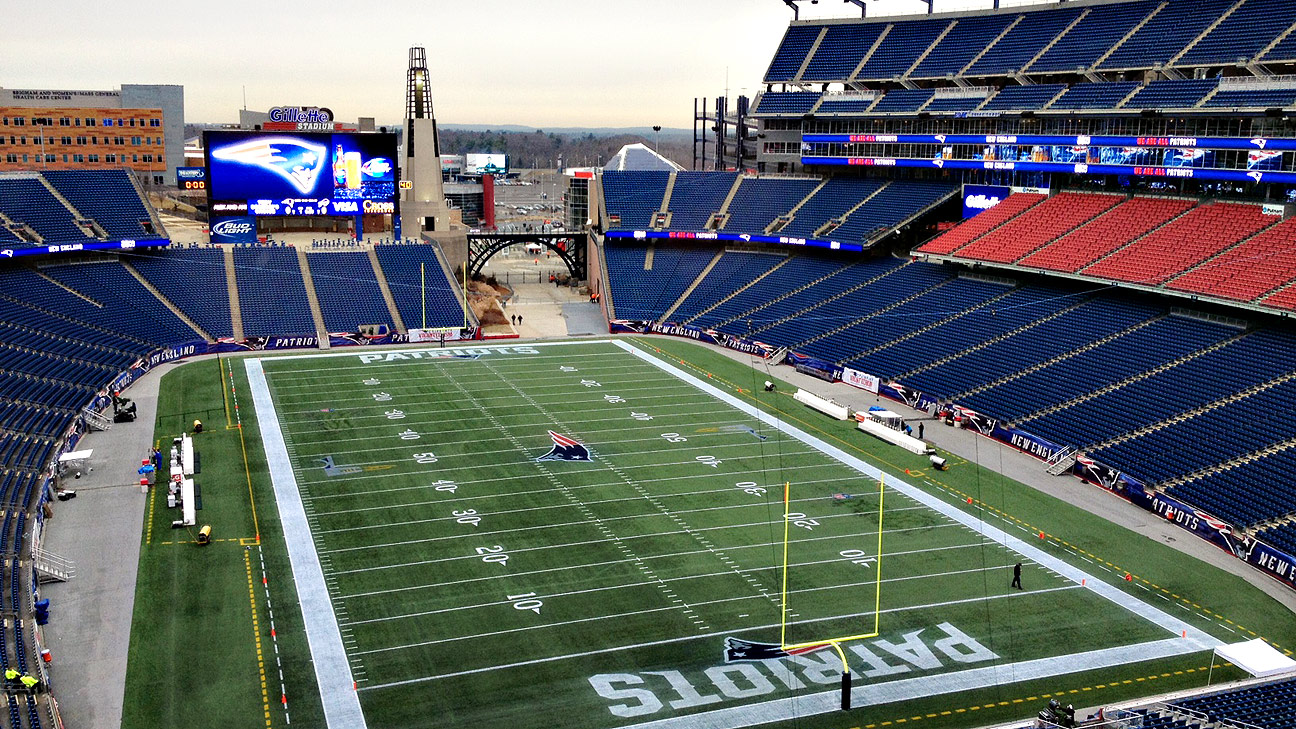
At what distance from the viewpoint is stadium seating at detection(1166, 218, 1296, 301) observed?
39.0 meters

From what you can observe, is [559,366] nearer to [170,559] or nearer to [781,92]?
[170,559]

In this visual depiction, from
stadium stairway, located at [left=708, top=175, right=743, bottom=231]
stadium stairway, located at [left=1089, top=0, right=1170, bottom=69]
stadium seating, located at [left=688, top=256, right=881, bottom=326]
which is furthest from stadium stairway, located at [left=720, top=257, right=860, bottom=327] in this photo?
stadium stairway, located at [left=1089, top=0, right=1170, bottom=69]

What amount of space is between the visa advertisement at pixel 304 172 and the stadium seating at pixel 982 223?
102 feet

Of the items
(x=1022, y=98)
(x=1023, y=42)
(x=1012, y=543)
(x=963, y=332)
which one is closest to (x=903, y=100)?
(x=1023, y=42)

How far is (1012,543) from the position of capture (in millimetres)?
29672

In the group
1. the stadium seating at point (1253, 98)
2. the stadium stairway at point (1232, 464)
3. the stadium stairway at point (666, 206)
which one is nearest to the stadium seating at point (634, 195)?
the stadium stairway at point (666, 206)

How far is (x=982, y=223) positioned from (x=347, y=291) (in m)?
33.8

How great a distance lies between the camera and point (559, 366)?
50.4 m

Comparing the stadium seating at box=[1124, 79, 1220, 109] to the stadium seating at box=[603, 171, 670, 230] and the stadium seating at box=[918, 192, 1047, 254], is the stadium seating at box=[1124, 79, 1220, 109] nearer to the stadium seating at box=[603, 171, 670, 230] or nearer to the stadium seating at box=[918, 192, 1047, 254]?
the stadium seating at box=[918, 192, 1047, 254]

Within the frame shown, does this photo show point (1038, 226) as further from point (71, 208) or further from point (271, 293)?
point (71, 208)

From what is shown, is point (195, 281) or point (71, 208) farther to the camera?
point (195, 281)

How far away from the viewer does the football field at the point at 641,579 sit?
71.3 ft

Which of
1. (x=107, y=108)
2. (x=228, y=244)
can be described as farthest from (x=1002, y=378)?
(x=107, y=108)

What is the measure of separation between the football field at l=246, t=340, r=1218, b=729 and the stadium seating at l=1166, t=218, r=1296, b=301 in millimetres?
15209
